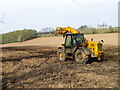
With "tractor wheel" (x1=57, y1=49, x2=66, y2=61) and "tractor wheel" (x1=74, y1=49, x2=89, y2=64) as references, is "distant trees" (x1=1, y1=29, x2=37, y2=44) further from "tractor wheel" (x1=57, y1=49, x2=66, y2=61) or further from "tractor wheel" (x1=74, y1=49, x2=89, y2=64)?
"tractor wheel" (x1=74, y1=49, x2=89, y2=64)

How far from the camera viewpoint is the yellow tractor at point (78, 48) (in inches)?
398

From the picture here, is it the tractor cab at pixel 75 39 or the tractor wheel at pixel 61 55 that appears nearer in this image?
the tractor cab at pixel 75 39

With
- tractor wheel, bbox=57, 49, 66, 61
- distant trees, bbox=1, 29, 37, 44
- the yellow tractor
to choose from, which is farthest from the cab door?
distant trees, bbox=1, 29, 37, 44

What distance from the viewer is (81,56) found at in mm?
10469

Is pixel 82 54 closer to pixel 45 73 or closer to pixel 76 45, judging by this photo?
pixel 76 45

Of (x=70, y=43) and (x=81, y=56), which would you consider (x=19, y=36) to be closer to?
(x=70, y=43)

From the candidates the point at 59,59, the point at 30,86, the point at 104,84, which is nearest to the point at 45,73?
the point at 30,86

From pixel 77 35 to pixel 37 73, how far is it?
4028mm

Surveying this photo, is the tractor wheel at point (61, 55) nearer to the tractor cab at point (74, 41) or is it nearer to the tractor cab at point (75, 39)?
the tractor cab at point (74, 41)

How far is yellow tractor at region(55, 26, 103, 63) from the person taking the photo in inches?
398

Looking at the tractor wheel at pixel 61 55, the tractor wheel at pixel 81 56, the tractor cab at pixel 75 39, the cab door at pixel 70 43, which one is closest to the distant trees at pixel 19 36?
the tractor wheel at pixel 61 55

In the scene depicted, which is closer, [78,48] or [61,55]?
[78,48]

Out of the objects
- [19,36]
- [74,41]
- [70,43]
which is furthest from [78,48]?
[19,36]

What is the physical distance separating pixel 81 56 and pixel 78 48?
589mm
